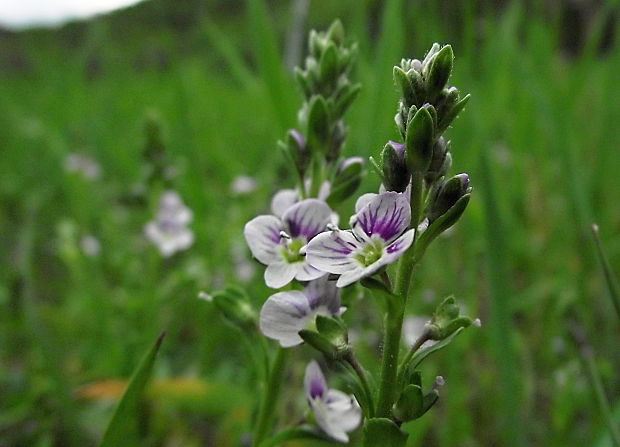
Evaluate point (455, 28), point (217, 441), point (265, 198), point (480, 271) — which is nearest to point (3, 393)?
point (217, 441)

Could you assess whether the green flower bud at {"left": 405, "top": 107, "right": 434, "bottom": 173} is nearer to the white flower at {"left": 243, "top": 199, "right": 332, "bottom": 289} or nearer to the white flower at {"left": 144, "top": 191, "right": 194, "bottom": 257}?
the white flower at {"left": 243, "top": 199, "right": 332, "bottom": 289}

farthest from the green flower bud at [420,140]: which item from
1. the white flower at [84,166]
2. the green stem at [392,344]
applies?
the white flower at [84,166]

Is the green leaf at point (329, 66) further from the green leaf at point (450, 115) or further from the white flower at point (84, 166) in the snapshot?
the white flower at point (84, 166)

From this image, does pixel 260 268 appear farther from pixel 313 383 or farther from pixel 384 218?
pixel 384 218

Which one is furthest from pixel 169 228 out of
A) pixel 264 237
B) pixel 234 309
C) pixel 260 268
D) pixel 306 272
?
pixel 306 272

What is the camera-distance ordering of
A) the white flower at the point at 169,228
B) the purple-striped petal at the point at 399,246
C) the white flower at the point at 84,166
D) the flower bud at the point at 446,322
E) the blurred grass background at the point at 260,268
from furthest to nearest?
the white flower at the point at 84,166 → the white flower at the point at 169,228 → the blurred grass background at the point at 260,268 → the flower bud at the point at 446,322 → the purple-striped petal at the point at 399,246
